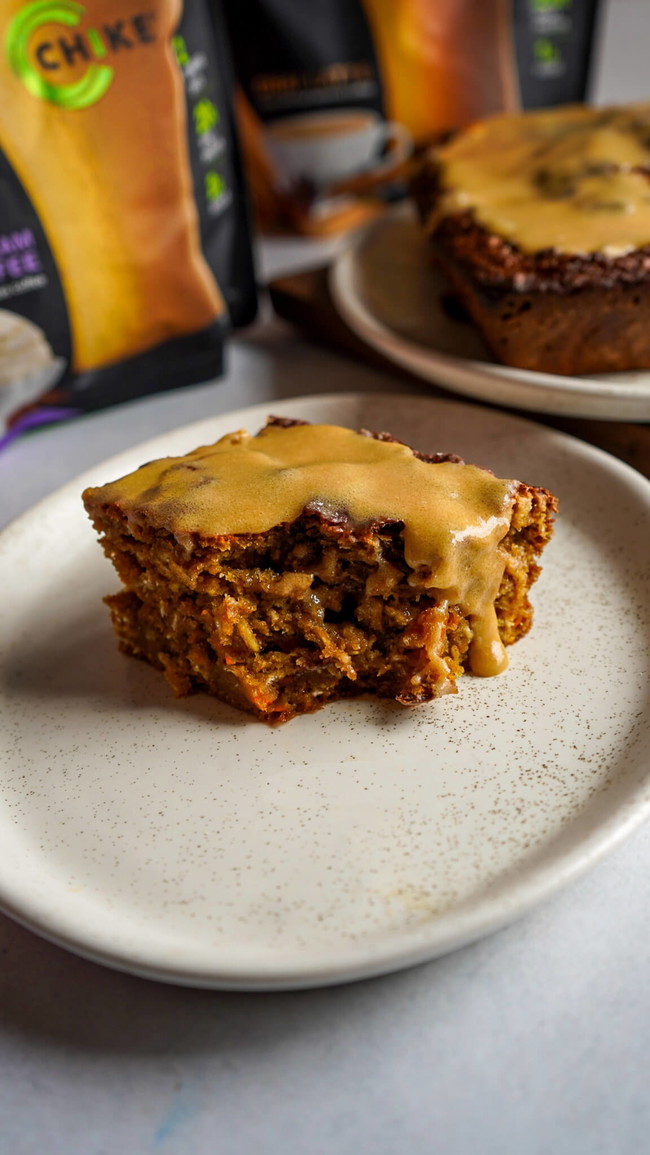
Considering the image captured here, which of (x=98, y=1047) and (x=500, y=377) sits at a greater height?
(x=500, y=377)

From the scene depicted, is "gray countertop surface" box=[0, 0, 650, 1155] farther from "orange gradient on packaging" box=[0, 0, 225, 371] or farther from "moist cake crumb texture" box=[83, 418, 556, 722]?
"orange gradient on packaging" box=[0, 0, 225, 371]

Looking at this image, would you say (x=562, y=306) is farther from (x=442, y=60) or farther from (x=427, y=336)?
(x=442, y=60)

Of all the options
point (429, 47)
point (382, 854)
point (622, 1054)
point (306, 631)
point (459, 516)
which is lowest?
point (622, 1054)

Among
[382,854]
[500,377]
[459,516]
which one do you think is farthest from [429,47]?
[382,854]

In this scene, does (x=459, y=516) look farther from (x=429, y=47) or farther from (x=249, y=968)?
(x=429, y=47)

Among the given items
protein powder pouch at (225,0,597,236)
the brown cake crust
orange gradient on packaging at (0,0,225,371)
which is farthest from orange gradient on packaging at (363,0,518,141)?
the brown cake crust
